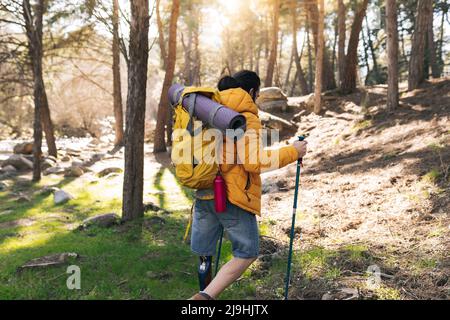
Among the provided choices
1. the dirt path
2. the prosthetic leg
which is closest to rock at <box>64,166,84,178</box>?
the dirt path

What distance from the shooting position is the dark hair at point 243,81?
341 centimetres

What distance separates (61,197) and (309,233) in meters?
6.05

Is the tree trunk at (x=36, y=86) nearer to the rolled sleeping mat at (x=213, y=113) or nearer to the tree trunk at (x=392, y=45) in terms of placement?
the tree trunk at (x=392, y=45)

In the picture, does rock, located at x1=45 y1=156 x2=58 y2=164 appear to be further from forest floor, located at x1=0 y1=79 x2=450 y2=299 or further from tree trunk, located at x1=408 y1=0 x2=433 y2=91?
tree trunk, located at x1=408 y1=0 x2=433 y2=91

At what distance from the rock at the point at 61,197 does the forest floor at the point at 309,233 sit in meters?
0.22

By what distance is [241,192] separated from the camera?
3260 mm

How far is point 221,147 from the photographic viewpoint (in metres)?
3.28

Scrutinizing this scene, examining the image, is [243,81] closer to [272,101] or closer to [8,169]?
[8,169]

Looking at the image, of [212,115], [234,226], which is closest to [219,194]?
[234,226]

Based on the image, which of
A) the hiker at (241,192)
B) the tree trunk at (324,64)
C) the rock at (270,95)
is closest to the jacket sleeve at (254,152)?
the hiker at (241,192)

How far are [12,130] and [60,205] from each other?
30287 mm

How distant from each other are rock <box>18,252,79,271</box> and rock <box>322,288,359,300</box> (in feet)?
10.5

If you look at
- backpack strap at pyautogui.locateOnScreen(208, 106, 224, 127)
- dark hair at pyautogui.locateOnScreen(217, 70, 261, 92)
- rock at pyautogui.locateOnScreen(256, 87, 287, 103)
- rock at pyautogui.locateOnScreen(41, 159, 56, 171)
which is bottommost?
rock at pyautogui.locateOnScreen(41, 159, 56, 171)

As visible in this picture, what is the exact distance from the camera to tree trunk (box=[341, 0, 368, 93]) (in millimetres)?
17938
